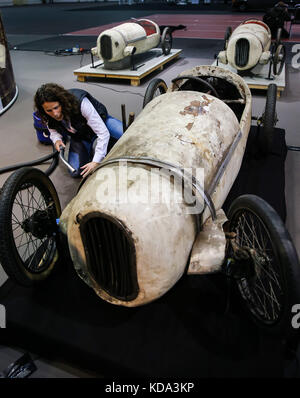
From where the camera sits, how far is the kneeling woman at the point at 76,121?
2748mm

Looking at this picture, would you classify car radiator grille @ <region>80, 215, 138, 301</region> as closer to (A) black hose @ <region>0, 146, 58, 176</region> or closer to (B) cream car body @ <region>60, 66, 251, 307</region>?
(B) cream car body @ <region>60, 66, 251, 307</region>

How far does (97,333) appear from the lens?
194cm

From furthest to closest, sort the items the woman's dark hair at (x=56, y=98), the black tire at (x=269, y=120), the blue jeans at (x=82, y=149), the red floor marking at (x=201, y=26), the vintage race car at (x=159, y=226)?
1. the red floor marking at (x=201, y=26)
2. the blue jeans at (x=82, y=149)
3. the black tire at (x=269, y=120)
4. the woman's dark hair at (x=56, y=98)
5. the vintage race car at (x=159, y=226)

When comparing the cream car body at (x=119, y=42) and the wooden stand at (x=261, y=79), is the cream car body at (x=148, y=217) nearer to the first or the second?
the wooden stand at (x=261, y=79)

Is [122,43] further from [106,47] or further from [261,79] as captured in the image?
[261,79]

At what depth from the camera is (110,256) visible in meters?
1.79

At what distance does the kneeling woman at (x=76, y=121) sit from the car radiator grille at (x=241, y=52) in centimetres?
338

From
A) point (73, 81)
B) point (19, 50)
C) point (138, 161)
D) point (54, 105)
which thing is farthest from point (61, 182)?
point (19, 50)

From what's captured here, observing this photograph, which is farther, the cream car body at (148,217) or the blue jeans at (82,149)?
the blue jeans at (82,149)

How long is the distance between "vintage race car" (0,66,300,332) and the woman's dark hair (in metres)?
0.81

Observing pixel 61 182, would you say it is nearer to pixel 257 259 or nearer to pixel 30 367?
pixel 30 367

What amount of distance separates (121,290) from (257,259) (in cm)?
80

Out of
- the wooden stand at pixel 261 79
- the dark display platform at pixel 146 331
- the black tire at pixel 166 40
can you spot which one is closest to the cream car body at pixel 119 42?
the black tire at pixel 166 40

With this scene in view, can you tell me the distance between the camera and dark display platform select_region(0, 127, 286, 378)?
1.78m
